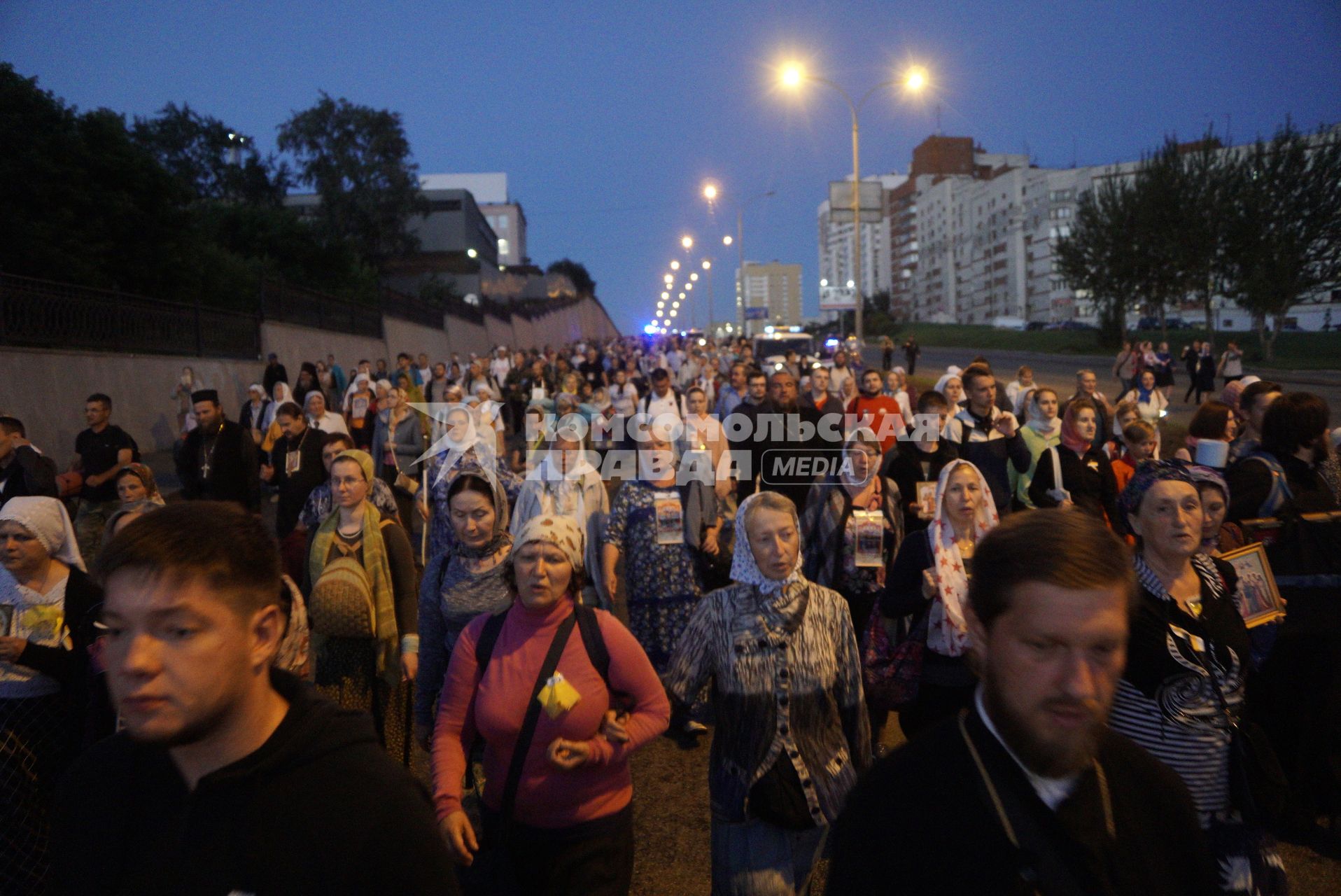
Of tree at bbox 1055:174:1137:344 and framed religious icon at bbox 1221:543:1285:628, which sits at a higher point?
tree at bbox 1055:174:1137:344

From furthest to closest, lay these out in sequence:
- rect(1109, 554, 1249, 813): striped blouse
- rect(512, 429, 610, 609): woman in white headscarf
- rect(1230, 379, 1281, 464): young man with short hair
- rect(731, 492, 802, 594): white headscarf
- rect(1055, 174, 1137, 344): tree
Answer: rect(1055, 174, 1137, 344): tree
rect(512, 429, 610, 609): woman in white headscarf
rect(1230, 379, 1281, 464): young man with short hair
rect(731, 492, 802, 594): white headscarf
rect(1109, 554, 1249, 813): striped blouse

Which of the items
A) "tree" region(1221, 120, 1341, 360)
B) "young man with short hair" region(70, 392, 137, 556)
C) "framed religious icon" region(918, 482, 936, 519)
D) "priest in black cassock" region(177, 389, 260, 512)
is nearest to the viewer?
"framed religious icon" region(918, 482, 936, 519)

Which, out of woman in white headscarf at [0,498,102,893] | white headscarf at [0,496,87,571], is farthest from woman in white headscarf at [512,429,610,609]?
woman in white headscarf at [0,498,102,893]

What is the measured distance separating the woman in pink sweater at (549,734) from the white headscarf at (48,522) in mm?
2072

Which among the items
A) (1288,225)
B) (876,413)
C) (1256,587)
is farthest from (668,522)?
(1288,225)

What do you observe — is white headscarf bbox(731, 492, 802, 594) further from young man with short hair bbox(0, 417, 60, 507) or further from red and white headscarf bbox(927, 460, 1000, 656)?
young man with short hair bbox(0, 417, 60, 507)

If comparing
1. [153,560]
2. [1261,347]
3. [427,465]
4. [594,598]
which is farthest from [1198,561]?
[1261,347]

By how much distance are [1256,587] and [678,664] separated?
2440mm

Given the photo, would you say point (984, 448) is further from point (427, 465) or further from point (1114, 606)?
point (1114, 606)

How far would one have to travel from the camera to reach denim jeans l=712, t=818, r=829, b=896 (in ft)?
10.7

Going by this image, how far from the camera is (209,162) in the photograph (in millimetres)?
56875

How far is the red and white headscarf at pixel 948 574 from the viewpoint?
13.4 feet

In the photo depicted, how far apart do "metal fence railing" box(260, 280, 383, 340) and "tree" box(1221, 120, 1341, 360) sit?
→ 37.9 metres

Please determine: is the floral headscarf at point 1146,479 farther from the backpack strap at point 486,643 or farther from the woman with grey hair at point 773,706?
the backpack strap at point 486,643
